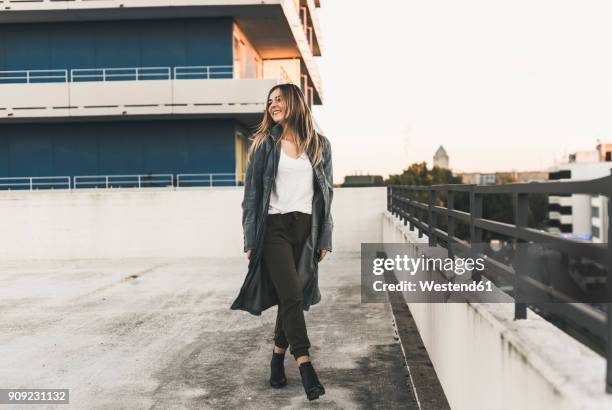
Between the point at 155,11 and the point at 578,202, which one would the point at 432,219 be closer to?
the point at 155,11

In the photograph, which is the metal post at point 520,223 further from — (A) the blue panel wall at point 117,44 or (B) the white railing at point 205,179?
(A) the blue panel wall at point 117,44

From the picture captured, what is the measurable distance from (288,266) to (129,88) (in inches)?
709

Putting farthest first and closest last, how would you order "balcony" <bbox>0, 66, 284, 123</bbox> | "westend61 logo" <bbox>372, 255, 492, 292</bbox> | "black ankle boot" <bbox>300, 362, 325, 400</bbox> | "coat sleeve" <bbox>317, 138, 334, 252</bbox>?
"balcony" <bbox>0, 66, 284, 123</bbox> → "coat sleeve" <bbox>317, 138, 334, 252</bbox> → "black ankle boot" <bbox>300, 362, 325, 400</bbox> → "westend61 logo" <bbox>372, 255, 492, 292</bbox>

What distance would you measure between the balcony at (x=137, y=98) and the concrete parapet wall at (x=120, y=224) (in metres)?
3.91

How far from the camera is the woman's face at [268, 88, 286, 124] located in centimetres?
472

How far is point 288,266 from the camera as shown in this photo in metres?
4.55

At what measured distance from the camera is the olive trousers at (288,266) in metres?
4.48

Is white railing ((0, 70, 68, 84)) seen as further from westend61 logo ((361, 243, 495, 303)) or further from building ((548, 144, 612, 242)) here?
building ((548, 144, 612, 242))

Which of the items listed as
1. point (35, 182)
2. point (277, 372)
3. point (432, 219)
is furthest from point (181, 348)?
point (35, 182)

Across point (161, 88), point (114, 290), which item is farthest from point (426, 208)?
point (161, 88)

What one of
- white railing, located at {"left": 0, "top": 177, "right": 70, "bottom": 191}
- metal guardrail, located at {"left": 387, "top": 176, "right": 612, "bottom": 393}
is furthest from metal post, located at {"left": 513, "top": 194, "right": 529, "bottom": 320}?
white railing, located at {"left": 0, "top": 177, "right": 70, "bottom": 191}

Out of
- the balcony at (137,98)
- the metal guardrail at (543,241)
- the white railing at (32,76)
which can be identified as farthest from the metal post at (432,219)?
the white railing at (32,76)

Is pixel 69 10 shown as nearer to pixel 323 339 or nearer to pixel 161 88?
pixel 161 88

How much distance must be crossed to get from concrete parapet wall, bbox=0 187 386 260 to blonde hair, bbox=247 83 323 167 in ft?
44.7
